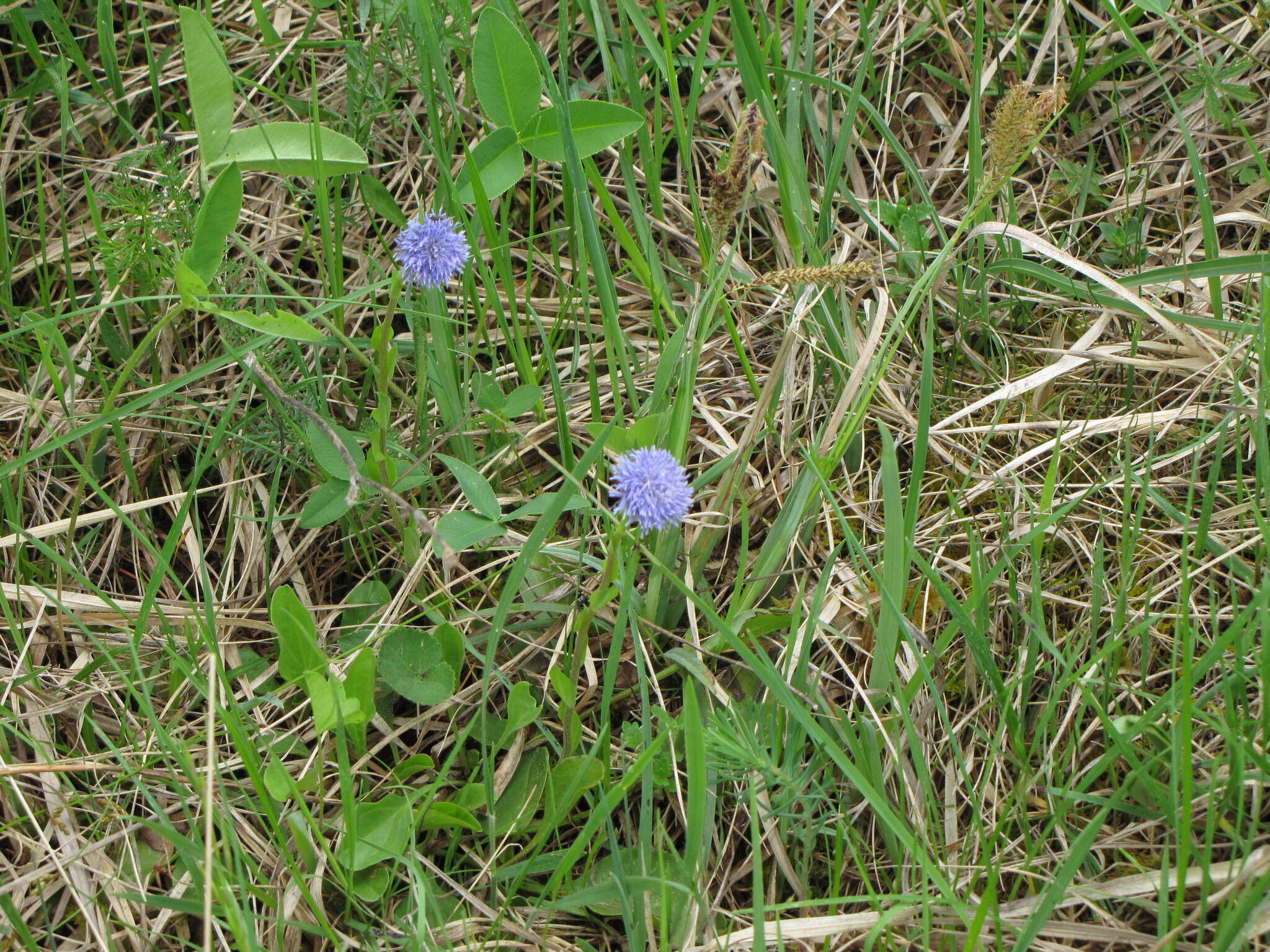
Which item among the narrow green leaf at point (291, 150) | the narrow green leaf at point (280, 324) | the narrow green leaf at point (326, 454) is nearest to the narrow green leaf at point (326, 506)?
the narrow green leaf at point (326, 454)

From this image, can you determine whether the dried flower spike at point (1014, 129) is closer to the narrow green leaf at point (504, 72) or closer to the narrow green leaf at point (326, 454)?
the narrow green leaf at point (504, 72)

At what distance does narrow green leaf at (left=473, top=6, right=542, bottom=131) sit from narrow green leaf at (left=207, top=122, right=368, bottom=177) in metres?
0.27

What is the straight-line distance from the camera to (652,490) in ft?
4.84

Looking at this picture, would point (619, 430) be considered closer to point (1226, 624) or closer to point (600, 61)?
point (1226, 624)

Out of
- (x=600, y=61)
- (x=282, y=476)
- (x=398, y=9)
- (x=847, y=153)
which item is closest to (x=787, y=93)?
(x=847, y=153)

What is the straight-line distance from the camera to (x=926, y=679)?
1.58 metres

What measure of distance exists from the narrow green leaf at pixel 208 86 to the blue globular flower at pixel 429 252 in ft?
1.58

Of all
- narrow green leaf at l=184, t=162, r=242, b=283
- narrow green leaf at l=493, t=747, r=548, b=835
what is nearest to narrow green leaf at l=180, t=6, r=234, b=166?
narrow green leaf at l=184, t=162, r=242, b=283

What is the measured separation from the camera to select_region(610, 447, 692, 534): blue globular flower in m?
1.47

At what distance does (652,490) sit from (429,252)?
23.7 inches

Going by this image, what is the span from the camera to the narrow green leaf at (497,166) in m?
2.04

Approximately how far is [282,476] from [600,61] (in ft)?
4.32

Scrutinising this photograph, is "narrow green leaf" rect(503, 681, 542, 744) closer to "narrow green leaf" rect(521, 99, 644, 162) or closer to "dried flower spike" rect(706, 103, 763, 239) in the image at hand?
"dried flower spike" rect(706, 103, 763, 239)

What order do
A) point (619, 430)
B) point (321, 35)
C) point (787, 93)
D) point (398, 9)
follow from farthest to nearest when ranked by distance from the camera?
point (321, 35) → point (787, 93) → point (398, 9) → point (619, 430)
